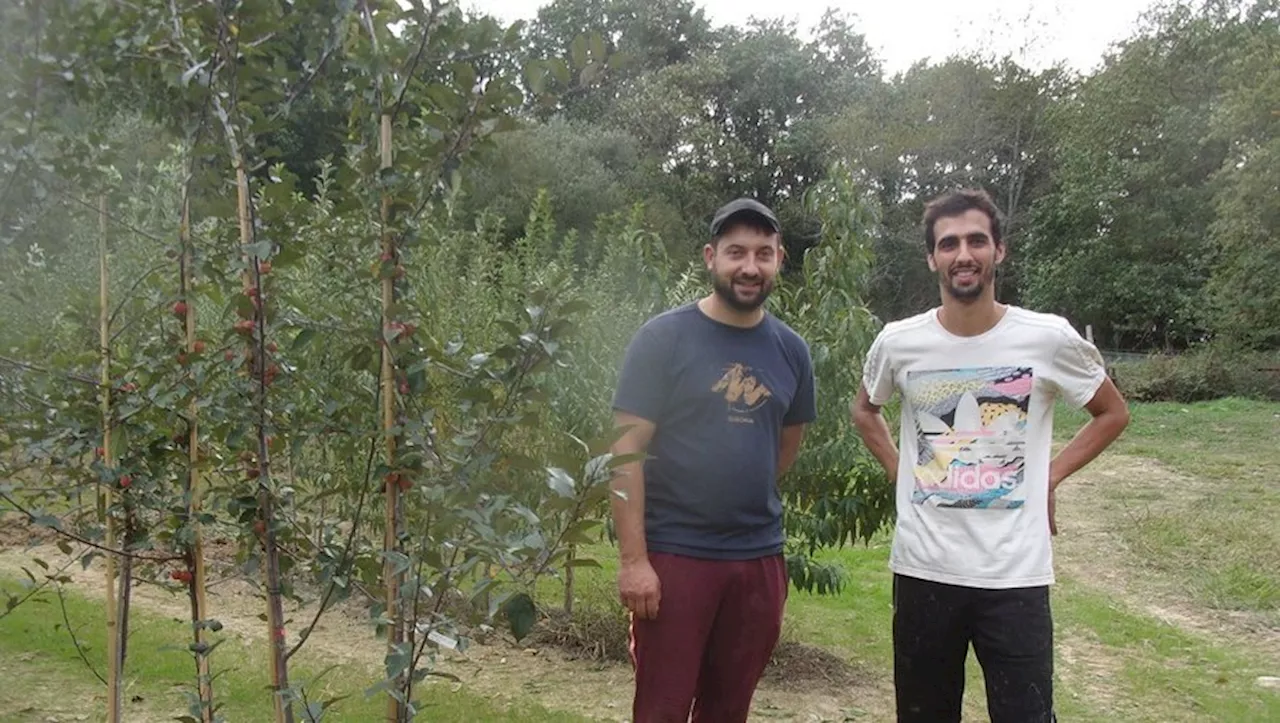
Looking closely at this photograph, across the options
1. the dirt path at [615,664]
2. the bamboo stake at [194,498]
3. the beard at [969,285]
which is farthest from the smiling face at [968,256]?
the dirt path at [615,664]

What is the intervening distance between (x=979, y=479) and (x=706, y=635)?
820 mm

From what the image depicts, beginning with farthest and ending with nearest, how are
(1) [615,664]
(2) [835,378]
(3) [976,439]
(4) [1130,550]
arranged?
(4) [1130,550] < (1) [615,664] < (2) [835,378] < (3) [976,439]

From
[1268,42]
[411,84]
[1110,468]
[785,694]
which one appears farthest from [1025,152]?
[411,84]

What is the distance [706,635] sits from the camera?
8.75 feet

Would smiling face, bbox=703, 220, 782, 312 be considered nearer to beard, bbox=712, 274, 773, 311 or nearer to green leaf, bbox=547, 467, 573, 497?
beard, bbox=712, 274, 773, 311

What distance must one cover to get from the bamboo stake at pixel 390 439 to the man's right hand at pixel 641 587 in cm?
90

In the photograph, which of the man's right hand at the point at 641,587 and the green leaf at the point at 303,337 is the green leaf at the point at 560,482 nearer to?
the green leaf at the point at 303,337

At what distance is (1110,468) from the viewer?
1201 centimetres

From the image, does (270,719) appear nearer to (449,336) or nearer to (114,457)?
(449,336)

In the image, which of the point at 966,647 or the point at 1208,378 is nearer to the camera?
the point at 966,647

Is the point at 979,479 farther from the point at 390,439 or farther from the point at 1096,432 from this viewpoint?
the point at 390,439

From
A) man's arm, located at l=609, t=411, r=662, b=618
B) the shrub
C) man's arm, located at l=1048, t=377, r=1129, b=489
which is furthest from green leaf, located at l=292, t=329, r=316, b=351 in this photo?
the shrub

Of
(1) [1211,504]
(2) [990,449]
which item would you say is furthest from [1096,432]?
(1) [1211,504]

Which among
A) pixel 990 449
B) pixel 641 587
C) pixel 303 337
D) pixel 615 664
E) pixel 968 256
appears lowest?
pixel 615 664
